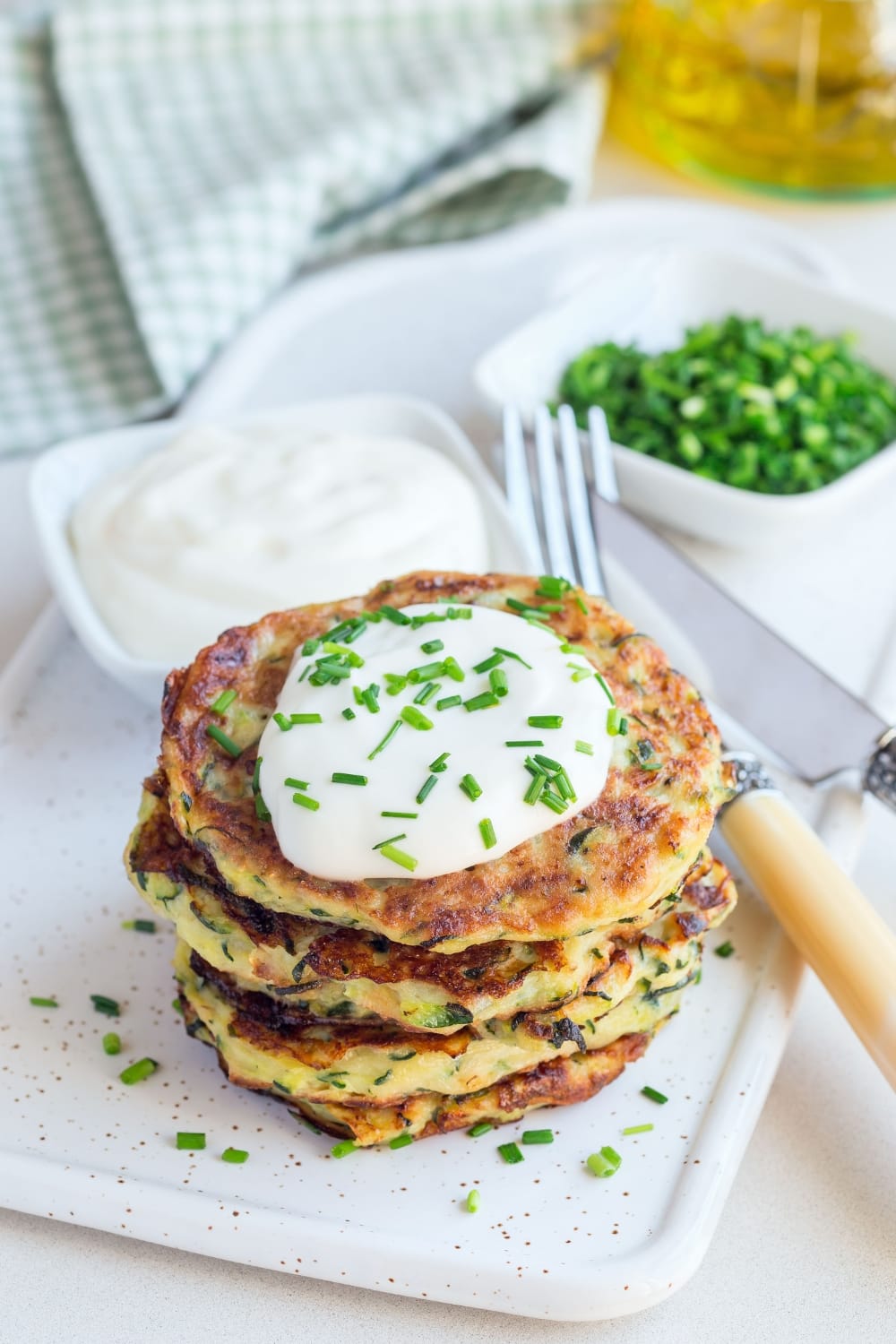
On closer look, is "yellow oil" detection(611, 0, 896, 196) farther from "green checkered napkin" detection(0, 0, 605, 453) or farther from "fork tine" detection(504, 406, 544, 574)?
"fork tine" detection(504, 406, 544, 574)

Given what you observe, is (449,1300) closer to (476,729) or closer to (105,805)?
(476,729)

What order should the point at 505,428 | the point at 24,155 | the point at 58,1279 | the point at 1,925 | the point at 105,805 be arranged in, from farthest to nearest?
the point at 24,155 < the point at 505,428 < the point at 105,805 < the point at 1,925 < the point at 58,1279

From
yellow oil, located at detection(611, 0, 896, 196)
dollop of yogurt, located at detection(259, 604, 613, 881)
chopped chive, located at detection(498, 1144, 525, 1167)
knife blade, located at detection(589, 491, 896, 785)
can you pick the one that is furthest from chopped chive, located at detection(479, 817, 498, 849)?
yellow oil, located at detection(611, 0, 896, 196)

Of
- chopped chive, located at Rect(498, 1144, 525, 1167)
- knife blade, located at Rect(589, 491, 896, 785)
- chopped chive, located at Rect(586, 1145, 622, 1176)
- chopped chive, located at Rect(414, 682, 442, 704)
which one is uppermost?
chopped chive, located at Rect(414, 682, 442, 704)

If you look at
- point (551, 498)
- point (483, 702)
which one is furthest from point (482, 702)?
point (551, 498)

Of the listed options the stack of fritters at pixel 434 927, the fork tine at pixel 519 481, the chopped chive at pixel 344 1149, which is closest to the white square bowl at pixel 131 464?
the fork tine at pixel 519 481

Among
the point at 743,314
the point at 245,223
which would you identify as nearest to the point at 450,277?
the point at 245,223
